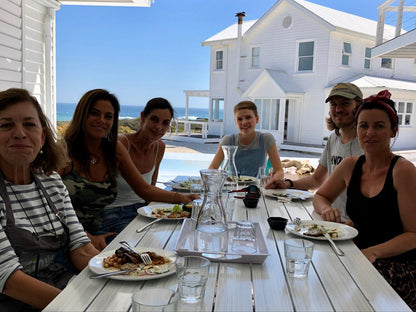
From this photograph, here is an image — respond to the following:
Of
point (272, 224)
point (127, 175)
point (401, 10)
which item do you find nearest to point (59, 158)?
point (127, 175)

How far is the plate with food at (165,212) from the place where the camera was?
204 centimetres

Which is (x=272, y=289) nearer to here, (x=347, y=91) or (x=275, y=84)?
(x=347, y=91)

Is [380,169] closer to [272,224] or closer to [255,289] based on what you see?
[272,224]

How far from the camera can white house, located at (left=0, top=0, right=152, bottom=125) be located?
5.11m

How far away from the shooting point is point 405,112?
1572 cm

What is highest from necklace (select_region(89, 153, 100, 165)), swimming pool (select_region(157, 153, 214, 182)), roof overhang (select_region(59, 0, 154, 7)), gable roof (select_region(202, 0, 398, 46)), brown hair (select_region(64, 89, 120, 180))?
gable roof (select_region(202, 0, 398, 46))

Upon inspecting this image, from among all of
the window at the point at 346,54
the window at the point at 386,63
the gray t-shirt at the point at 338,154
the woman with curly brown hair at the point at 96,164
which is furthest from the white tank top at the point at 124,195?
the window at the point at 386,63

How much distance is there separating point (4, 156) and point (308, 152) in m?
12.8

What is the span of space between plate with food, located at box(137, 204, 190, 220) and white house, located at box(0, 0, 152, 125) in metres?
3.82

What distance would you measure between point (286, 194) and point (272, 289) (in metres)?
1.58

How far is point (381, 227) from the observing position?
2080mm

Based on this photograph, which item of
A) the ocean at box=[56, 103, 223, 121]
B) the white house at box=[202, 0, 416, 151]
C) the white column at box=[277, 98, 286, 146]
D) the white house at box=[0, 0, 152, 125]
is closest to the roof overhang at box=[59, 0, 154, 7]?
the white house at box=[0, 0, 152, 125]

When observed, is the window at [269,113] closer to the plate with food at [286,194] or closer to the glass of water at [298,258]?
the plate with food at [286,194]

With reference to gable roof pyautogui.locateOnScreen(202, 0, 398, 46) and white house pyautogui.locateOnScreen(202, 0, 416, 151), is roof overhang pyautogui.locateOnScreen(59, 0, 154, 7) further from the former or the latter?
gable roof pyautogui.locateOnScreen(202, 0, 398, 46)
